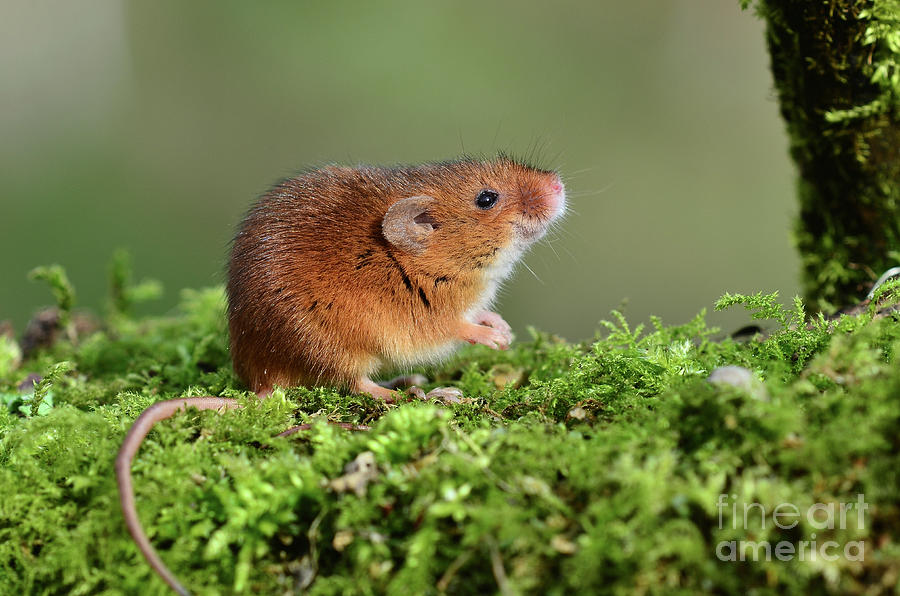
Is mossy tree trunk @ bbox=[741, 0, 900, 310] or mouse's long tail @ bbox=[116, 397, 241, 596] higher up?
mossy tree trunk @ bbox=[741, 0, 900, 310]

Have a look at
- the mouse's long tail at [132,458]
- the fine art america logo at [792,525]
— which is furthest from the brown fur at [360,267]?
the fine art america logo at [792,525]

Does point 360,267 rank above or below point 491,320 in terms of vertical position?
below

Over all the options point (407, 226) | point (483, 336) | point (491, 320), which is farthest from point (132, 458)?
point (491, 320)

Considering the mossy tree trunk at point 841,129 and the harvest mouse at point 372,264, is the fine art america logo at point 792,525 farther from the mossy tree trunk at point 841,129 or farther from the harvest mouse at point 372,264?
the mossy tree trunk at point 841,129

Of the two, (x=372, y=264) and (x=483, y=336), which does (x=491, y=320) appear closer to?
(x=483, y=336)

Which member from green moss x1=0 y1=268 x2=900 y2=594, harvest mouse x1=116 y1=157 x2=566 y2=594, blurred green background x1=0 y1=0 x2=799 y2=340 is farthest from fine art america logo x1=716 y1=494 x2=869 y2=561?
blurred green background x1=0 y1=0 x2=799 y2=340

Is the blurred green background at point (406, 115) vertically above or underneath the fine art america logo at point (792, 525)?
above

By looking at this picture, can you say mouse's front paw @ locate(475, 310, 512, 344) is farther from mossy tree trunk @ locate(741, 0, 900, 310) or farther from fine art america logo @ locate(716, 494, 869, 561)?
fine art america logo @ locate(716, 494, 869, 561)
